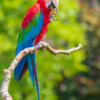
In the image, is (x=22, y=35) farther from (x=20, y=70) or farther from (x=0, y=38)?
(x=0, y=38)

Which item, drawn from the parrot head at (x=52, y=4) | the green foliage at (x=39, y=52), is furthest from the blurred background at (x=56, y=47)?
the parrot head at (x=52, y=4)

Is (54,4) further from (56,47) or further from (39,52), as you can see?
(56,47)

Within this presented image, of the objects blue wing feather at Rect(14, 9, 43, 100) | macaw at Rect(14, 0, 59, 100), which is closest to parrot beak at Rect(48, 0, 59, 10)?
macaw at Rect(14, 0, 59, 100)

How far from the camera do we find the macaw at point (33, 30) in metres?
1.55

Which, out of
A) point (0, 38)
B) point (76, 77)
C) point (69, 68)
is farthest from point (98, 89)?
point (0, 38)

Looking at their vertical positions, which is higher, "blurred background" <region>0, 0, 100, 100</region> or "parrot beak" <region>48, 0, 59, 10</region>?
"blurred background" <region>0, 0, 100, 100</region>

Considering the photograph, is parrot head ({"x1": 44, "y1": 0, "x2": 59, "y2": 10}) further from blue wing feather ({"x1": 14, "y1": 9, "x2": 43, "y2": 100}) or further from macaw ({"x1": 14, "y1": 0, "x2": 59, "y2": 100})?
blue wing feather ({"x1": 14, "y1": 9, "x2": 43, "y2": 100})

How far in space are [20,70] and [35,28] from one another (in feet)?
1.23

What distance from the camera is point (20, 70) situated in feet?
4.83

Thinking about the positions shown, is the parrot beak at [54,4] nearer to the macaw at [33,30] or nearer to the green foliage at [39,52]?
the macaw at [33,30]

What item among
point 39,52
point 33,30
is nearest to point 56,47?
point 39,52

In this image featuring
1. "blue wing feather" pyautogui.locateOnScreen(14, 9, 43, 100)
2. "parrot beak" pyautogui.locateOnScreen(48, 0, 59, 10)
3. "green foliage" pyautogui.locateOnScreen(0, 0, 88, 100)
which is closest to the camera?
"parrot beak" pyautogui.locateOnScreen(48, 0, 59, 10)

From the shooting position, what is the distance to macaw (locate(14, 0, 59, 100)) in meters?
1.55

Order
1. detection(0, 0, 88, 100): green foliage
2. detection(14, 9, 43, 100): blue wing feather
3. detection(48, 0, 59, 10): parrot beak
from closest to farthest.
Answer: detection(48, 0, 59, 10): parrot beak
detection(14, 9, 43, 100): blue wing feather
detection(0, 0, 88, 100): green foliage
